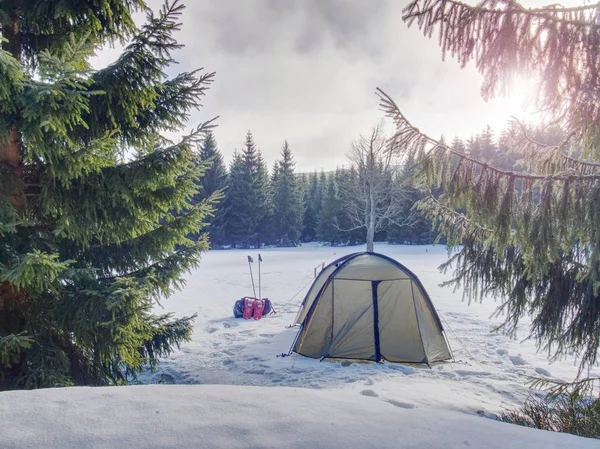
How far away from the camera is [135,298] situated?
377 cm

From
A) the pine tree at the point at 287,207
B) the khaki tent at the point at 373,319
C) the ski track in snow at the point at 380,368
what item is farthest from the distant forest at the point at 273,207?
the khaki tent at the point at 373,319

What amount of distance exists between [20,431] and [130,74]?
3.39 m

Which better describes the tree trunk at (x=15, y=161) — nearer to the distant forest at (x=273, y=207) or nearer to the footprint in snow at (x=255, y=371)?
the footprint in snow at (x=255, y=371)

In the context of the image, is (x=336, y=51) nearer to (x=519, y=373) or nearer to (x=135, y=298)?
(x=135, y=298)

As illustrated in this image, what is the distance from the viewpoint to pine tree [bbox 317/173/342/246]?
37.6m

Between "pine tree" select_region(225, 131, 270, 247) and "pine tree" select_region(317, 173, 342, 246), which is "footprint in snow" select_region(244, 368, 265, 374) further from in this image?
"pine tree" select_region(317, 173, 342, 246)

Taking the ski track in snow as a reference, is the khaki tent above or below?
above

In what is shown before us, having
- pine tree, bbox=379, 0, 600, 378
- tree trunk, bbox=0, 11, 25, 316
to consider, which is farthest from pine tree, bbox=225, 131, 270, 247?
pine tree, bbox=379, 0, 600, 378

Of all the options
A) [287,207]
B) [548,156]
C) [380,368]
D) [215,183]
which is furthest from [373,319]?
[287,207]

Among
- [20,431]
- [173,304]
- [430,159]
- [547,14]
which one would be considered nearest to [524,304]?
[430,159]

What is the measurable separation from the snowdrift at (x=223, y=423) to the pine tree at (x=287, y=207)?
115 ft

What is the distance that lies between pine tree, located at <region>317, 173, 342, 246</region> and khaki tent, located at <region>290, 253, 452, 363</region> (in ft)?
100

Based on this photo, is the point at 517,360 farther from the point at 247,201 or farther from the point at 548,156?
the point at 247,201

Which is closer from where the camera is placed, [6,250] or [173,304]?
[6,250]
